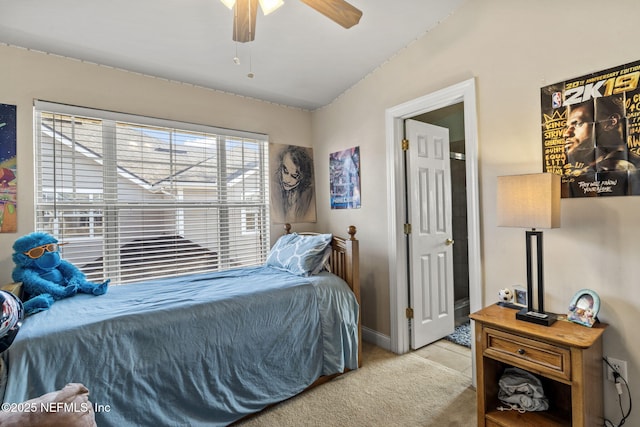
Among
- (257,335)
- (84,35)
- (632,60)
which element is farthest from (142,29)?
(632,60)

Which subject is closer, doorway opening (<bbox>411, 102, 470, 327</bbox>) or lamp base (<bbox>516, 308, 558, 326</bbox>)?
lamp base (<bbox>516, 308, 558, 326</bbox>)

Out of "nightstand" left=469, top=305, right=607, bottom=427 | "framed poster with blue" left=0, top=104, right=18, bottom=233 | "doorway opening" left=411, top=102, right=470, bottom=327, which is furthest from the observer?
"doorway opening" left=411, top=102, right=470, bottom=327

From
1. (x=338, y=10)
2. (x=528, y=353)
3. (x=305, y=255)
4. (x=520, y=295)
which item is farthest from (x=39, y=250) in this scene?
(x=520, y=295)

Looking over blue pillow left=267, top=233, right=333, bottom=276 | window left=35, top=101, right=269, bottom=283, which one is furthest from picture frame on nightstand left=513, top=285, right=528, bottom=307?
window left=35, top=101, right=269, bottom=283

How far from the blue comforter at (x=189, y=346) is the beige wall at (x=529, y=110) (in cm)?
88

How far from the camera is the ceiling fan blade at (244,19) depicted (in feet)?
4.93

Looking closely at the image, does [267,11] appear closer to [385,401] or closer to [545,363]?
[545,363]

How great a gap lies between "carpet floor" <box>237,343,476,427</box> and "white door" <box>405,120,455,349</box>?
49 cm

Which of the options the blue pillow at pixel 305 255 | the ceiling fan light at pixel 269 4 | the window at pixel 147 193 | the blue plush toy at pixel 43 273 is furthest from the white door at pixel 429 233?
the blue plush toy at pixel 43 273

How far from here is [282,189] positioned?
3.37 metres

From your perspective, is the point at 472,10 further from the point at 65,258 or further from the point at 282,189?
the point at 65,258

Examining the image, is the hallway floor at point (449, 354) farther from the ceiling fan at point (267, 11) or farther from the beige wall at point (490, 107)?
the ceiling fan at point (267, 11)

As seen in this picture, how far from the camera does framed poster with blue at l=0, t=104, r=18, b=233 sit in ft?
6.84

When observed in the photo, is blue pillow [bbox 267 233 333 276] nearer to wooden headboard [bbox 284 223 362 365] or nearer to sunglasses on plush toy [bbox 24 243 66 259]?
wooden headboard [bbox 284 223 362 365]
